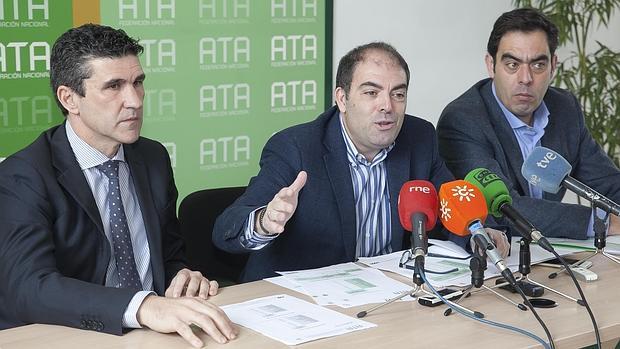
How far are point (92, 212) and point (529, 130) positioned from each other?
6.13 feet

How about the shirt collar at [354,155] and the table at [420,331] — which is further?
the shirt collar at [354,155]

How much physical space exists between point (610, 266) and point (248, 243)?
43.9 inches

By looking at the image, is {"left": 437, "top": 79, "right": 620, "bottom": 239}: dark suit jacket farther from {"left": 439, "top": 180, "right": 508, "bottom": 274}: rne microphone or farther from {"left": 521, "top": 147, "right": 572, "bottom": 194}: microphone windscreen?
{"left": 439, "top": 180, "right": 508, "bottom": 274}: rne microphone

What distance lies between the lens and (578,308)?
2508 millimetres

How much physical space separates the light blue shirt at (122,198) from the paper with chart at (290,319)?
427 millimetres

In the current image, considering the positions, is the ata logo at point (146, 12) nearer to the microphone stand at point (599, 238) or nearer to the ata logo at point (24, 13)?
the ata logo at point (24, 13)

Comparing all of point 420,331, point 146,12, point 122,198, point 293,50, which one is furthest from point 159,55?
point 420,331

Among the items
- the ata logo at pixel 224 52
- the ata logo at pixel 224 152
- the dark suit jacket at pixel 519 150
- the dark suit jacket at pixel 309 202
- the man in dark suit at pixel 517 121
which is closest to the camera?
the dark suit jacket at pixel 309 202

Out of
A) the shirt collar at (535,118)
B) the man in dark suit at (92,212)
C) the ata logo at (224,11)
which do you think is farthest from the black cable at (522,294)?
the ata logo at (224,11)

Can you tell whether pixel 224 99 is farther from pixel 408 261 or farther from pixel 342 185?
pixel 408 261

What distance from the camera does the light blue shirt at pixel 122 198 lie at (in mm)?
2639

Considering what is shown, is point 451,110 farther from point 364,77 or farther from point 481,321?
point 481,321

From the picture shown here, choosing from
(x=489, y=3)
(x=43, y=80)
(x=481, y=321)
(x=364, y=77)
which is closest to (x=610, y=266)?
(x=481, y=321)

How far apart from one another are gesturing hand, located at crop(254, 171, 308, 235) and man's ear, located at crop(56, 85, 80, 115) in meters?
0.60
